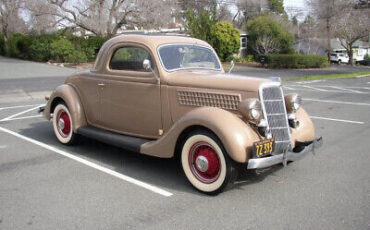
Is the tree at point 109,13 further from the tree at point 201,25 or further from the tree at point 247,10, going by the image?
the tree at point 247,10

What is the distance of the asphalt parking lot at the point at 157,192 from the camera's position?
3.44 m

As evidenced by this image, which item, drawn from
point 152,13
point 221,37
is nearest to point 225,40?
point 221,37

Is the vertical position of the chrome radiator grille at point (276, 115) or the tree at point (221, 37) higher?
the tree at point (221, 37)

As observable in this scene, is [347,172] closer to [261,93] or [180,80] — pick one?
[261,93]

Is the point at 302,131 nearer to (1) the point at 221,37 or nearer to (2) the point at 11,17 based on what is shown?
(1) the point at 221,37

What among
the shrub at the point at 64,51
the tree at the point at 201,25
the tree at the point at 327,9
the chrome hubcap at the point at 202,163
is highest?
the tree at the point at 327,9

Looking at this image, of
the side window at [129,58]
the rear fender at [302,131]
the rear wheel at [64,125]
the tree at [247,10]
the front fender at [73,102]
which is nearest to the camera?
the rear fender at [302,131]

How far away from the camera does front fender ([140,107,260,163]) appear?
3.79 m

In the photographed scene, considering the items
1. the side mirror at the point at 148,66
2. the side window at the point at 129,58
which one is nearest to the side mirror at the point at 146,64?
the side mirror at the point at 148,66

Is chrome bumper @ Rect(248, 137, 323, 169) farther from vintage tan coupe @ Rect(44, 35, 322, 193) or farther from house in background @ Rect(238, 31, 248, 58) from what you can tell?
house in background @ Rect(238, 31, 248, 58)

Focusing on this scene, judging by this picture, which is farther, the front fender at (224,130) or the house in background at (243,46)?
the house in background at (243,46)

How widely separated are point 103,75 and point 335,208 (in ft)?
12.0

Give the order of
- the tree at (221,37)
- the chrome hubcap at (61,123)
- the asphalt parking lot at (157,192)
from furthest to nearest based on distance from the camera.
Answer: the tree at (221,37) < the chrome hubcap at (61,123) < the asphalt parking lot at (157,192)

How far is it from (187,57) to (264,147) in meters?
1.92
